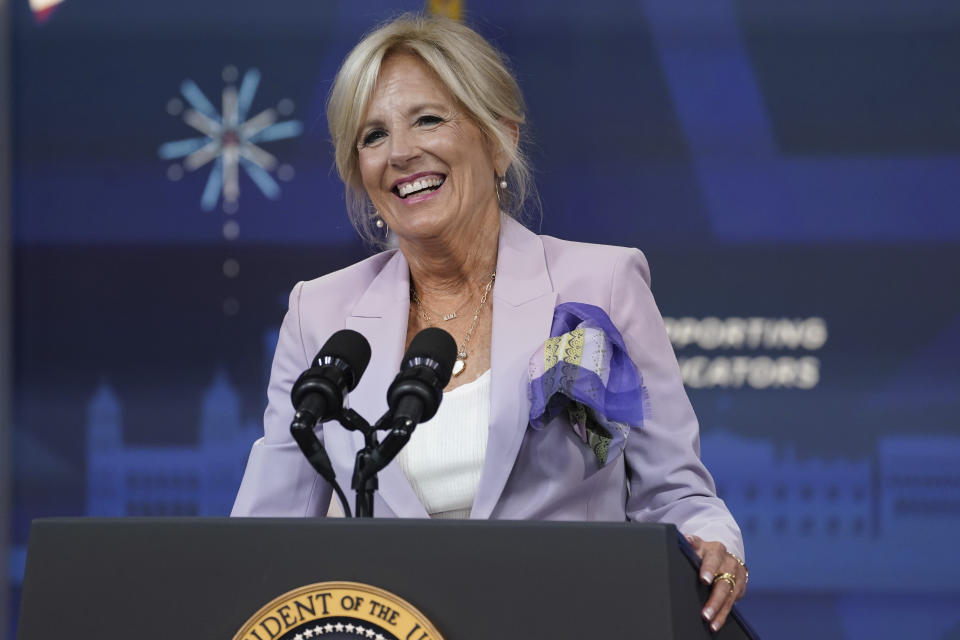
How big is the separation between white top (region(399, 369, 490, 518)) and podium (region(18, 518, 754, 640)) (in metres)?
0.68

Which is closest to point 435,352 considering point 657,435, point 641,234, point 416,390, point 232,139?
point 416,390

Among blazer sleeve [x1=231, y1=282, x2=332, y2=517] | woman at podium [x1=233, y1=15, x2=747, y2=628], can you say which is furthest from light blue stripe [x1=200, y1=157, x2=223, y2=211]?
blazer sleeve [x1=231, y1=282, x2=332, y2=517]

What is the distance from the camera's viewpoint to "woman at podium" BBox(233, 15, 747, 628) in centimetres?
173

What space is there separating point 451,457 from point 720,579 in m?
0.63

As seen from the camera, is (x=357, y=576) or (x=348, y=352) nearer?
(x=357, y=576)

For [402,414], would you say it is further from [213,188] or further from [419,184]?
[213,188]

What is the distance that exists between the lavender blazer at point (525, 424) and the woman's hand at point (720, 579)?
0.21 metres

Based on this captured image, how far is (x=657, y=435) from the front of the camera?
71.1 inches

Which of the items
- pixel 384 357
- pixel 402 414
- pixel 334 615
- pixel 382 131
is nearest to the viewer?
pixel 334 615

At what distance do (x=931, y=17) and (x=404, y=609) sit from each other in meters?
2.93

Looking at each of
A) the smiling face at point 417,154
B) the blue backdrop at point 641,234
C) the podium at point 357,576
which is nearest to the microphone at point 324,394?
the podium at point 357,576

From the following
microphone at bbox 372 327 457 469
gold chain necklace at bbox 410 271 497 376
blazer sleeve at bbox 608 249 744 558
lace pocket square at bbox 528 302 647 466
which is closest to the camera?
microphone at bbox 372 327 457 469

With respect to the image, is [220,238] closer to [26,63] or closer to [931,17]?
[26,63]

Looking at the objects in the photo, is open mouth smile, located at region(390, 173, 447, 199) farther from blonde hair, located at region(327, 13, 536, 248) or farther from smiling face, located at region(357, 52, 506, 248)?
blonde hair, located at region(327, 13, 536, 248)
